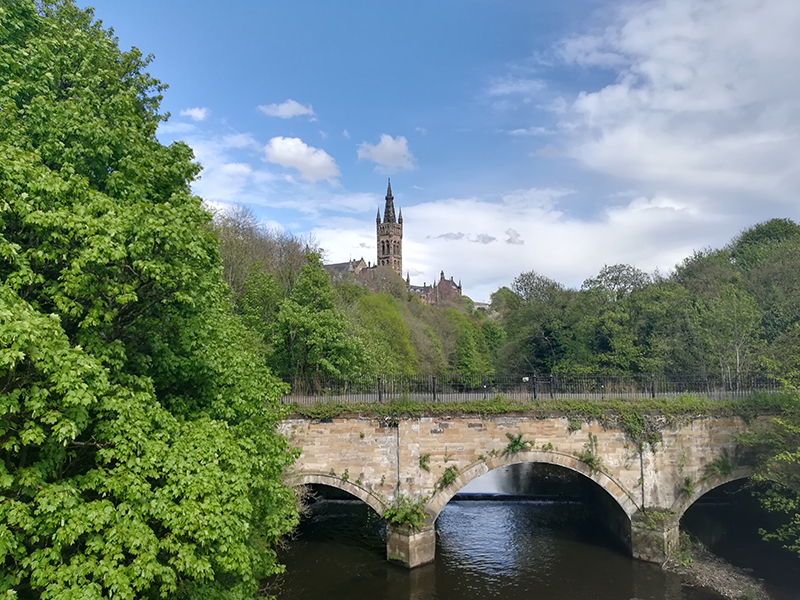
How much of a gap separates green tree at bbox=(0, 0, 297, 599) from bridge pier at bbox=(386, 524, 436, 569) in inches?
346

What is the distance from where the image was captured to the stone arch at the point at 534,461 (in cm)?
1752

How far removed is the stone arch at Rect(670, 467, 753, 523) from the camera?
17892 millimetres

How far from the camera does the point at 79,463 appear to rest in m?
7.54

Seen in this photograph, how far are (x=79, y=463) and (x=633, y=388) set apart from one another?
17754 millimetres

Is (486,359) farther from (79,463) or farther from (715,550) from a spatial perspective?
(79,463)

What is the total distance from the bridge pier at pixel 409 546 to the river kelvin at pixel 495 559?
0.99 feet

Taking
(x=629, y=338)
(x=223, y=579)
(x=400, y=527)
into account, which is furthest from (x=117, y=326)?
(x=629, y=338)

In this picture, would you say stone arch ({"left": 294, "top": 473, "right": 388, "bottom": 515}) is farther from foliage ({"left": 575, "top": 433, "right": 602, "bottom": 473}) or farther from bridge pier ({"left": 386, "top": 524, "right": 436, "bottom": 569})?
foliage ({"left": 575, "top": 433, "right": 602, "bottom": 473})

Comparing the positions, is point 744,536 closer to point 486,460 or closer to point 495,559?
point 495,559

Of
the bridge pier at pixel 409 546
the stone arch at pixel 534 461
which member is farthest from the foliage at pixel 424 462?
the bridge pier at pixel 409 546

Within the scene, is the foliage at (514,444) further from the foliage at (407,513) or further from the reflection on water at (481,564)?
the reflection on water at (481,564)

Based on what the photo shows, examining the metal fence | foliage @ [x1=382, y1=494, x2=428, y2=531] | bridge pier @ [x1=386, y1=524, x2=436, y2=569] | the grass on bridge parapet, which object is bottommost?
bridge pier @ [x1=386, y1=524, x2=436, y2=569]

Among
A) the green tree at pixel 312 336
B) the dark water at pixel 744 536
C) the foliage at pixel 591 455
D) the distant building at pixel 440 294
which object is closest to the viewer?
the dark water at pixel 744 536

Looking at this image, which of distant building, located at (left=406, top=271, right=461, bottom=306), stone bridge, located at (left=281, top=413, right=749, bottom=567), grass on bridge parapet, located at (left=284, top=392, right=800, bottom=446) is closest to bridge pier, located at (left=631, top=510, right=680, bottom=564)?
stone bridge, located at (left=281, top=413, right=749, bottom=567)
